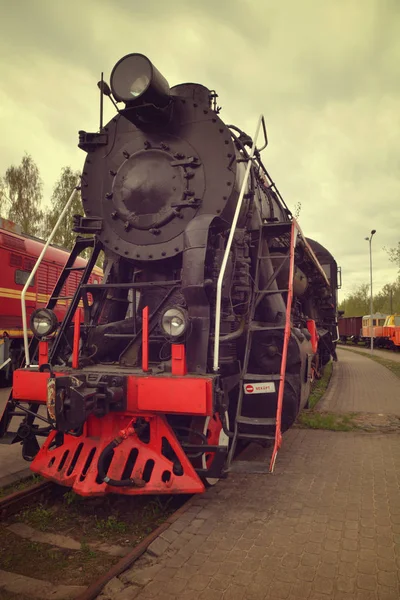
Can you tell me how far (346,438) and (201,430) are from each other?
3.44 m

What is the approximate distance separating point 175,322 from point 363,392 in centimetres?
829

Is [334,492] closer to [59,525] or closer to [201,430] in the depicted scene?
[201,430]

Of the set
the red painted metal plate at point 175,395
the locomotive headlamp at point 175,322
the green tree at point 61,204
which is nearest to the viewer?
the red painted metal plate at point 175,395

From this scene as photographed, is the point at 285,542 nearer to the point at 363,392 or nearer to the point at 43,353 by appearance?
the point at 43,353

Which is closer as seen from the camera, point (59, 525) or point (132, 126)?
point (59, 525)

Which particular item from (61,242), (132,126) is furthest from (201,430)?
(61,242)

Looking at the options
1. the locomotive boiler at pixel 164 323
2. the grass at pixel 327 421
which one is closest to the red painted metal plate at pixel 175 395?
the locomotive boiler at pixel 164 323

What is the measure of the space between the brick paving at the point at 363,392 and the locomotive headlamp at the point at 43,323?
5748 millimetres

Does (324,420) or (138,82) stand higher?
(138,82)

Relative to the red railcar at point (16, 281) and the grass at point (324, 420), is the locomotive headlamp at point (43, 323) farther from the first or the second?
the red railcar at point (16, 281)

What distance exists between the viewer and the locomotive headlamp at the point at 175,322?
332 centimetres

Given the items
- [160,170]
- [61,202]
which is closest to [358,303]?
[61,202]

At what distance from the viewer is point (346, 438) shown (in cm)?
605

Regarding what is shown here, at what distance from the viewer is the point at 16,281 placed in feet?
32.5
